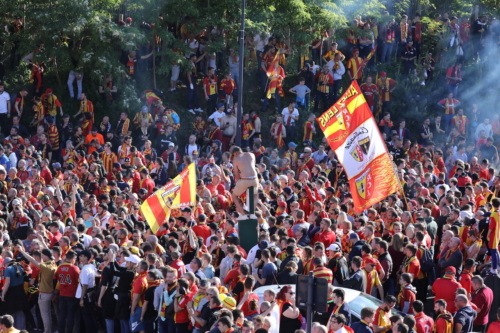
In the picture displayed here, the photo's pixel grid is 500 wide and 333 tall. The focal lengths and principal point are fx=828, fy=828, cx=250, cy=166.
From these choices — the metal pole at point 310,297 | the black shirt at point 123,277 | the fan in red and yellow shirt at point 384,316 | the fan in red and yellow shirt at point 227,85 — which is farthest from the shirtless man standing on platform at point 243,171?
the fan in red and yellow shirt at point 227,85

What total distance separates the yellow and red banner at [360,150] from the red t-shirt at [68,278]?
181 inches

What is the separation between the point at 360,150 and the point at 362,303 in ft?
8.80

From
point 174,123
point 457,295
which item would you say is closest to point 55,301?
point 457,295

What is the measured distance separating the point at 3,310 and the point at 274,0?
15.7 m

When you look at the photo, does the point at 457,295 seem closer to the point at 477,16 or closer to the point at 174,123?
the point at 174,123

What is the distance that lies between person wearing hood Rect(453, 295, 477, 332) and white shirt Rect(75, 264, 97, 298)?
5591mm

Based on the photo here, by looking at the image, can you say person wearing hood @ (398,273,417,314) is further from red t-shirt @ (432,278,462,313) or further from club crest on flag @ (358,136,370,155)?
club crest on flag @ (358,136,370,155)

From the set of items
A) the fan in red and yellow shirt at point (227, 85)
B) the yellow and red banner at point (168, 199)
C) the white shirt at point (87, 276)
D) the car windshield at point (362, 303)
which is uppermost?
the fan in red and yellow shirt at point (227, 85)

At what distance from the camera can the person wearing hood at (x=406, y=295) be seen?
40.1ft

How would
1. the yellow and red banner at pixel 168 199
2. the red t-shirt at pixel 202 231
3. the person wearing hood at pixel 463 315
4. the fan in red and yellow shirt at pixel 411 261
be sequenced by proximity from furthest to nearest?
the red t-shirt at pixel 202 231 → the yellow and red banner at pixel 168 199 → the fan in red and yellow shirt at pixel 411 261 → the person wearing hood at pixel 463 315

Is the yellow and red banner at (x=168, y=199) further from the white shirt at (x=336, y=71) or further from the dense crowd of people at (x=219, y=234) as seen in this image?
the white shirt at (x=336, y=71)

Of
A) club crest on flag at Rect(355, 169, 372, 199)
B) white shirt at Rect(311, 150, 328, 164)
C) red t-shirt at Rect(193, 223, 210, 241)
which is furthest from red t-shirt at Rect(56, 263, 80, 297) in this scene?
white shirt at Rect(311, 150, 328, 164)

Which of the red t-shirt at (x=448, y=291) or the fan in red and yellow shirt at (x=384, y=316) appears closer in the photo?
the fan in red and yellow shirt at (x=384, y=316)

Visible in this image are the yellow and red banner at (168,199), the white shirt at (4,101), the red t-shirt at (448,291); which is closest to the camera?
the red t-shirt at (448,291)
